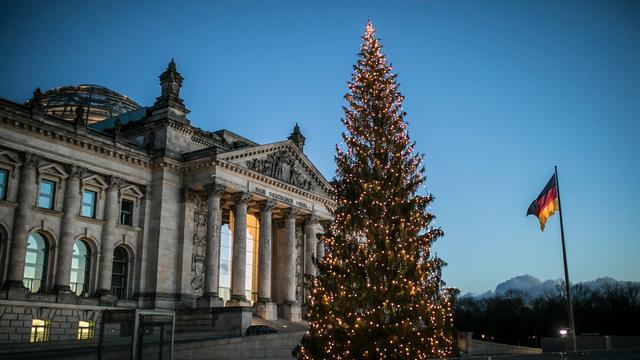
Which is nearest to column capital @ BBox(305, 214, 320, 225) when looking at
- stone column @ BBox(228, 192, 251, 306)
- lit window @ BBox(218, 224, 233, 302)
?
lit window @ BBox(218, 224, 233, 302)

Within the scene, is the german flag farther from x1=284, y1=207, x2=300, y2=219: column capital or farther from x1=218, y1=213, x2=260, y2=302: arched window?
x1=218, y1=213, x2=260, y2=302: arched window

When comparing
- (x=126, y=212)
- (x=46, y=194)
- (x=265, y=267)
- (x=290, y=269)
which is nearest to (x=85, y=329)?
(x=126, y=212)

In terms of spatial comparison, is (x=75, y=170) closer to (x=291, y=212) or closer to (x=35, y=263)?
(x=35, y=263)

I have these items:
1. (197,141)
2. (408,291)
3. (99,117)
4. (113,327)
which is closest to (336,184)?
(408,291)

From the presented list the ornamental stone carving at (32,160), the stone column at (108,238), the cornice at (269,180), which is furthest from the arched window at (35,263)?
the cornice at (269,180)

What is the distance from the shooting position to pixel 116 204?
1650 inches

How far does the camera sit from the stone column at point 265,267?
47.3 metres

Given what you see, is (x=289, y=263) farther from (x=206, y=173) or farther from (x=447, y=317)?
(x=447, y=317)

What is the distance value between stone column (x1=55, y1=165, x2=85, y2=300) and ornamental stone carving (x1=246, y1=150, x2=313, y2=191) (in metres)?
13.4

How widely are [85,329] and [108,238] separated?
632 cm

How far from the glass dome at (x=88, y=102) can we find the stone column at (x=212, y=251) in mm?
23088

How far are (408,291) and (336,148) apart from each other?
21.2 ft

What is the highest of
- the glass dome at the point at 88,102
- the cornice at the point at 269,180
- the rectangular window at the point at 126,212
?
the glass dome at the point at 88,102

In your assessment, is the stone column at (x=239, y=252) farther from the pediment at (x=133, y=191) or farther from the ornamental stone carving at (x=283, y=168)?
the pediment at (x=133, y=191)
